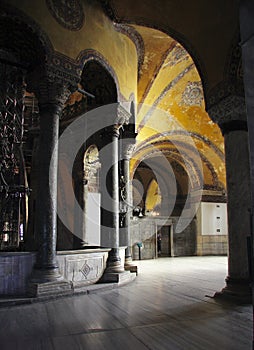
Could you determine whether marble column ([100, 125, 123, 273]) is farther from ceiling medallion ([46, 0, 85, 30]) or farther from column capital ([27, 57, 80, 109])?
ceiling medallion ([46, 0, 85, 30])

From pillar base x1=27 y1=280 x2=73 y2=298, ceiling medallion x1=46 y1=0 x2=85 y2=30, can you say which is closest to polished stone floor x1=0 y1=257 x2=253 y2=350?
pillar base x1=27 y1=280 x2=73 y2=298

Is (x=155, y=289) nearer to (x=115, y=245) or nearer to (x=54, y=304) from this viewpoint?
(x=115, y=245)

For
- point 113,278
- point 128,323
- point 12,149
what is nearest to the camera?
point 128,323

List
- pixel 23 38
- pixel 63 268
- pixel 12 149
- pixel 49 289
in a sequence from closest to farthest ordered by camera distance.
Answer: pixel 49 289 → pixel 23 38 → pixel 63 268 → pixel 12 149

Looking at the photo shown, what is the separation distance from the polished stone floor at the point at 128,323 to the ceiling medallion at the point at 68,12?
4.93 meters

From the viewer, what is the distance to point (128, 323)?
3.88 meters

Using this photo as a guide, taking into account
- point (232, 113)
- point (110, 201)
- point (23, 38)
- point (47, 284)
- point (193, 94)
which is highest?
point (193, 94)

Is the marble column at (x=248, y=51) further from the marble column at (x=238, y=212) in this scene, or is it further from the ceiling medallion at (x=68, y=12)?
the ceiling medallion at (x=68, y=12)

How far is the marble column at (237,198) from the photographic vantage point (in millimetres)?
5176

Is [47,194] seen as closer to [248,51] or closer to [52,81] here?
[52,81]

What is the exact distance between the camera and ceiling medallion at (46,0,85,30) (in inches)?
234

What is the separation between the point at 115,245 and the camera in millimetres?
7094

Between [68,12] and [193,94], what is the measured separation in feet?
25.3

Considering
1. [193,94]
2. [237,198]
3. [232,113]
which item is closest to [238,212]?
[237,198]
